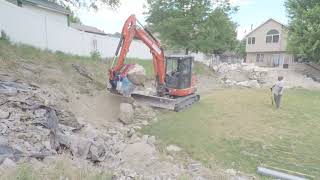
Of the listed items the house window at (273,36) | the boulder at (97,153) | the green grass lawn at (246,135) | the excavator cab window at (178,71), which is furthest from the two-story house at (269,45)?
the boulder at (97,153)

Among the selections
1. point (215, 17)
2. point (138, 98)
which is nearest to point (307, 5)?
point (215, 17)

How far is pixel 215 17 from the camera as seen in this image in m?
30.4

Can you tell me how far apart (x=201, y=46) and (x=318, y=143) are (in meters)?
21.2

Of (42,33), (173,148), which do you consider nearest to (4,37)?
(42,33)

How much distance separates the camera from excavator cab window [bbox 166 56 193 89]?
13.7m

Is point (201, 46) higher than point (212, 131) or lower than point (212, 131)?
higher

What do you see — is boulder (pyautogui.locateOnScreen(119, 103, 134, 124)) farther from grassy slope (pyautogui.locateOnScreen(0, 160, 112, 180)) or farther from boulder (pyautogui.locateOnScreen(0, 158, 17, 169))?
grassy slope (pyautogui.locateOnScreen(0, 160, 112, 180))

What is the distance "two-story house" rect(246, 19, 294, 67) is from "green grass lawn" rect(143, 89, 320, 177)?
22.7 meters

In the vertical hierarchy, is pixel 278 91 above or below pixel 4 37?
below

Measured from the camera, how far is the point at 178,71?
1372 cm

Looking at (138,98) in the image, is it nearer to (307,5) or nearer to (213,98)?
(213,98)

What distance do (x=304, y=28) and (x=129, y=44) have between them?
20651 mm

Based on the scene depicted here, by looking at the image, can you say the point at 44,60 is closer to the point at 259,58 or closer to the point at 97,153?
the point at 97,153

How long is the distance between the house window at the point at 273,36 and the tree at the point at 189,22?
9.31 m
